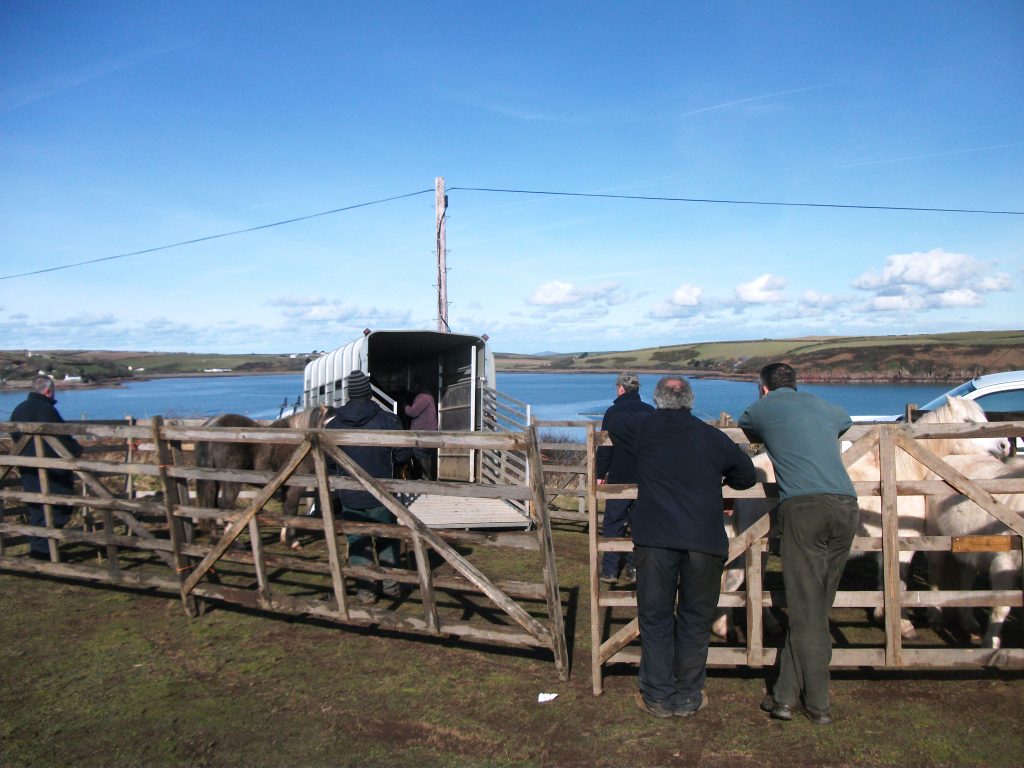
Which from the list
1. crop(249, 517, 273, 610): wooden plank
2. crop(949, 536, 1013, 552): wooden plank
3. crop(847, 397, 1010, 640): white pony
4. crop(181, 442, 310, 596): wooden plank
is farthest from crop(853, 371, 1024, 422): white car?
crop(249, 517, 273, 610): wooden plank

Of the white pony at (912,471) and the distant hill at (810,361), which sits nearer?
the white pony at (912,471)

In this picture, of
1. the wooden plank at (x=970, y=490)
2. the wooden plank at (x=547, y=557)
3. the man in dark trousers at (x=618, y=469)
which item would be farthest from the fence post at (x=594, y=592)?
the wooden plank at (x=970, y=490)

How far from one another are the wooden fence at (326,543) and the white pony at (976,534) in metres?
2.79

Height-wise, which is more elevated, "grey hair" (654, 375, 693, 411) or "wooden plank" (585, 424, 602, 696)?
"grey hair" (654, 375, 693, 411)

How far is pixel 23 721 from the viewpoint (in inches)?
172

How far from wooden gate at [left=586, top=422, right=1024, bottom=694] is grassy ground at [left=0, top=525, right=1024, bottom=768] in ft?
0.72

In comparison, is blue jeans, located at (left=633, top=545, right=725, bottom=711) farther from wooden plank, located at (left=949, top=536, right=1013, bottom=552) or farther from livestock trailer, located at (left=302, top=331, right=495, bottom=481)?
livestock trailer, located at (left=302, top=331, right=495, bottom=481)

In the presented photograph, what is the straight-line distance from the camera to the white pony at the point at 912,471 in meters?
5.62

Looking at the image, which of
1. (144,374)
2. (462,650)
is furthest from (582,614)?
(144,374)

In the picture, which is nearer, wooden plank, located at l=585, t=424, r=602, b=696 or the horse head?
wooden plank, located at l=585, t=424, r=602, b=696

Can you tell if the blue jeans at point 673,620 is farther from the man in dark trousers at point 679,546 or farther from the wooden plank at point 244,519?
→ the wooden plank at point 244,519

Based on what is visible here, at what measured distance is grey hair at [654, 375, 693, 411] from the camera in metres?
4.45

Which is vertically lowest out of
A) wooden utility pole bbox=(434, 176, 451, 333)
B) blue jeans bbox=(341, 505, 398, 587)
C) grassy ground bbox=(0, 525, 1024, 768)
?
grassy ground bbox=(0, 525, 1024, 768)

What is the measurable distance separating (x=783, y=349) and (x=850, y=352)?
13.6 m
